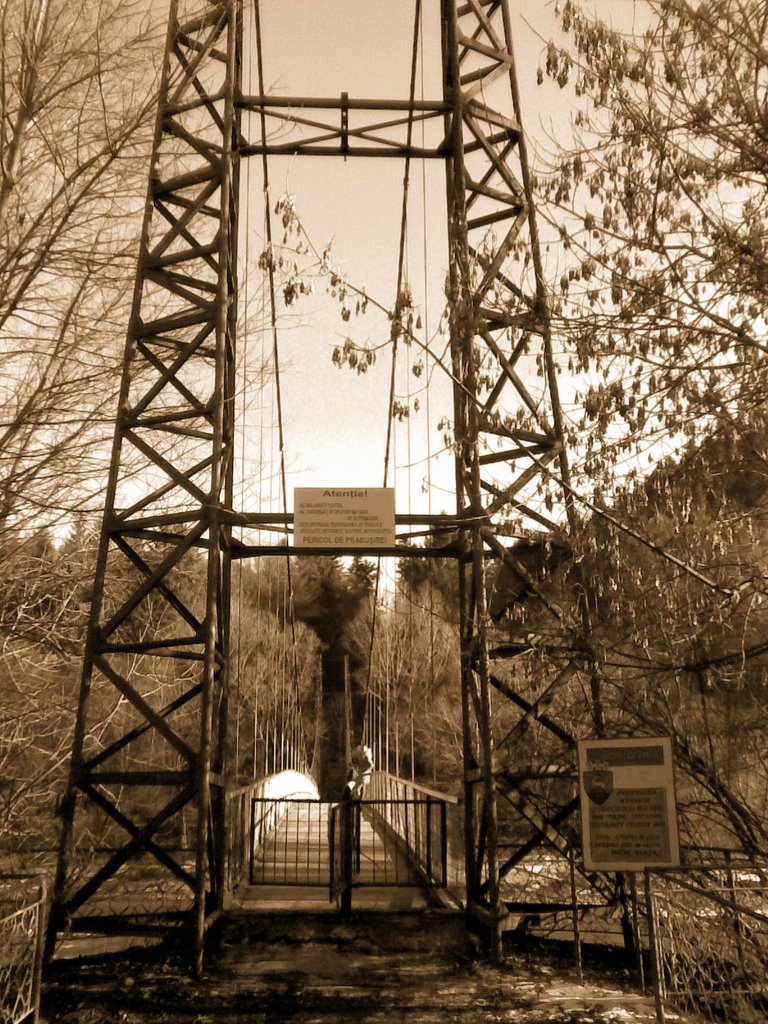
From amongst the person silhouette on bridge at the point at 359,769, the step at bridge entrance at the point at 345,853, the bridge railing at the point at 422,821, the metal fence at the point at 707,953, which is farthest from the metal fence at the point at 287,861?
the metal fence at the point at 707,953

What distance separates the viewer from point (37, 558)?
739cm

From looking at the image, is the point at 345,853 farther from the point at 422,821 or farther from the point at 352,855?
the point at 422,821

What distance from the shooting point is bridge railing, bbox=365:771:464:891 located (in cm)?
883

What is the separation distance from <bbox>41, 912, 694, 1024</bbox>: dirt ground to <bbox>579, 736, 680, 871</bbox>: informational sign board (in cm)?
87

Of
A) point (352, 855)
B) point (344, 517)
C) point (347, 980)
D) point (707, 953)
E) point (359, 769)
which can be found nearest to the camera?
point (707, 953)

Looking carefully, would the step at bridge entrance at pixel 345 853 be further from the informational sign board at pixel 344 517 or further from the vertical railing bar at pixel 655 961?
the vertical railing bar at pixel 655 961

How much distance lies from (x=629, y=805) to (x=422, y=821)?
1140 cm

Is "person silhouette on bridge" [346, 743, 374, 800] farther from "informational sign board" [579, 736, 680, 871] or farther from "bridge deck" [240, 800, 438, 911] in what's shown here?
"informational sign board" [579, 736, 680, 871]

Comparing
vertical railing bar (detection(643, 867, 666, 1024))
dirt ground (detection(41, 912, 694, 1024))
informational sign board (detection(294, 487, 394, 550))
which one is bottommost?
dirt ground (detection(41, 912, 694, 1024))

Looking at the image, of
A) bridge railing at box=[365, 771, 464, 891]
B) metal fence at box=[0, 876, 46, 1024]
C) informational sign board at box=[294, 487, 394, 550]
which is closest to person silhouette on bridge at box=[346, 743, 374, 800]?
bridge railing at box=[365, 771, 464, 891]

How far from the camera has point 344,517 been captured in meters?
7.82

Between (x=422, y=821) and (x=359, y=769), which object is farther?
(x=422, y=821)

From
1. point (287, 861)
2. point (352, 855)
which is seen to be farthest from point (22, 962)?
point (287, 861)

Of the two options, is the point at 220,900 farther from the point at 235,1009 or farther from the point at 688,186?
the point at 688,186
